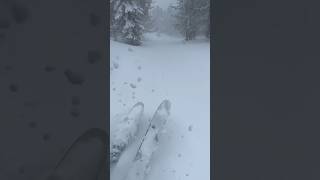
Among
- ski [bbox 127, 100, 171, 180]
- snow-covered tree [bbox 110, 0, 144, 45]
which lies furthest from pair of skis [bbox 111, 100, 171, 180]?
snow-covered tree [bbox 110, 0, 144, 45]

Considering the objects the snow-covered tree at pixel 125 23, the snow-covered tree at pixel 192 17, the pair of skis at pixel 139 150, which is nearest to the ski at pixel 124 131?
the pair of skis at pixel 139 150

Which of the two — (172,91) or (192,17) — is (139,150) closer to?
(172,91)

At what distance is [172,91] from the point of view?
1.98m

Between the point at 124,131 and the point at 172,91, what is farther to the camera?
the point at 172,91

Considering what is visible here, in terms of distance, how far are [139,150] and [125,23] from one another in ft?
2.26

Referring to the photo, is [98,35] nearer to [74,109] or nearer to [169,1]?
[74,109]

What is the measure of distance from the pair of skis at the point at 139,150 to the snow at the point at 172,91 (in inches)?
1.3

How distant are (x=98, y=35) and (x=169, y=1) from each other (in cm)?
56

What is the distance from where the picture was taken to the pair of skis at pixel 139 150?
1.89 metres

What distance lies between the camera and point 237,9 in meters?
1.51

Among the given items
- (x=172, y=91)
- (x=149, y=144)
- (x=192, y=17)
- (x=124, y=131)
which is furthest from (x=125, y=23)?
(x=149, y=144)

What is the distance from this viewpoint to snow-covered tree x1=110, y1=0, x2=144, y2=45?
178 centimetres

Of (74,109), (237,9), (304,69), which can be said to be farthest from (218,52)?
(74,109)

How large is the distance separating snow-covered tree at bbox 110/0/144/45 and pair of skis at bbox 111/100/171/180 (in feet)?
1.13
